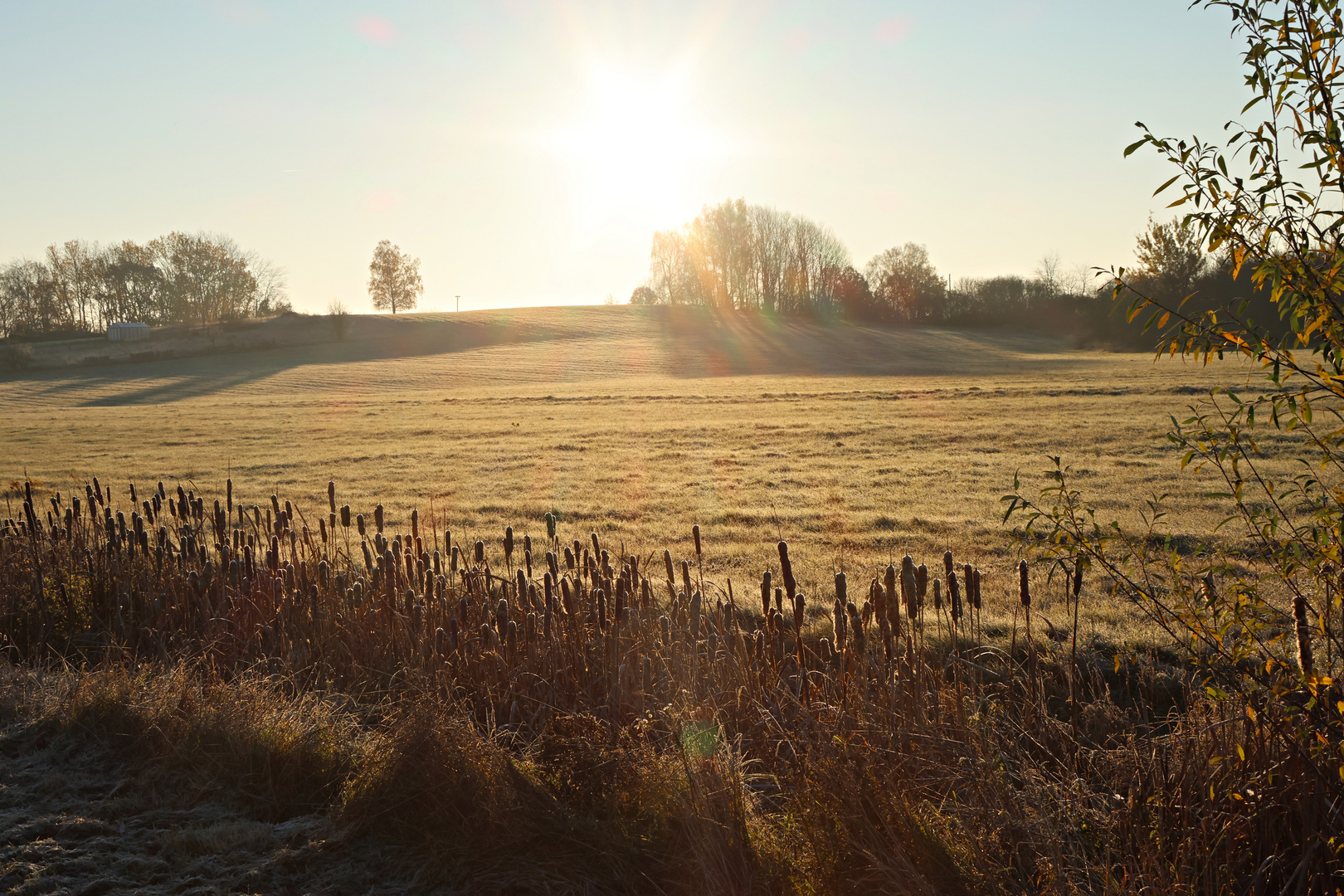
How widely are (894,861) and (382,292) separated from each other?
312ft

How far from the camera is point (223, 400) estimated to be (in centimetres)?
3812

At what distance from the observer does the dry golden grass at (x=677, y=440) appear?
456 inches

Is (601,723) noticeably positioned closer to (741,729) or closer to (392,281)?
(741,729)

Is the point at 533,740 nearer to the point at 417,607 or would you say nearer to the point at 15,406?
the point at 417,607

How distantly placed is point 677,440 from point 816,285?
7033 cm

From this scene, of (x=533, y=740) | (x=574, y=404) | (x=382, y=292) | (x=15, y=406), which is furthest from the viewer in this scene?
(x=382, y=292)

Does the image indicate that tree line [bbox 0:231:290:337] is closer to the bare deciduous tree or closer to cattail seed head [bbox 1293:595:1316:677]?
the bare deciduous tree

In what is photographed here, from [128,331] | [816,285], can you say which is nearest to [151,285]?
[128,331]

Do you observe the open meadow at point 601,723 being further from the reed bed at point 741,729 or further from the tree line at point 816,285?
the tree line at point 816,285

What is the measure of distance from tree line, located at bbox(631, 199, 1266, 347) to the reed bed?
69.4 metres

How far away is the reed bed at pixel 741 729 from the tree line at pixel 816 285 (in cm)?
6942

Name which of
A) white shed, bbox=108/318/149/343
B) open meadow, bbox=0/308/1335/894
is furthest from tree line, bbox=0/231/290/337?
open meadow, bbox=0/308/1335/894

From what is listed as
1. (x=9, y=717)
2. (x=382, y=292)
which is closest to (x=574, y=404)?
(x=9, y=717)

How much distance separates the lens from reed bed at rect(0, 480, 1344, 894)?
2.63 meters
